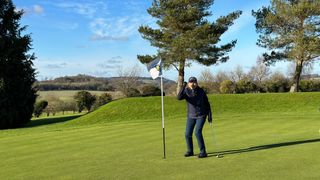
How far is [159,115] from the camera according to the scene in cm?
3453

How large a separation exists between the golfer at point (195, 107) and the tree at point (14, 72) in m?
27.0

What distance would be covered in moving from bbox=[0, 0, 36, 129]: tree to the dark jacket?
27.1 meters

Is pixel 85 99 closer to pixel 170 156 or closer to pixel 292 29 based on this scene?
pixel 292 29

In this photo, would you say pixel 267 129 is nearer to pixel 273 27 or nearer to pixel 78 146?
pixel 78 146

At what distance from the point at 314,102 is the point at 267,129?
20820 millimetres

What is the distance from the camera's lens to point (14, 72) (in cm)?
3675

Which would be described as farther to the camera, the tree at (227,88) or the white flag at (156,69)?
the tree at (227,88)

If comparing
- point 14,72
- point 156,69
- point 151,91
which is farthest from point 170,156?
point 151,91

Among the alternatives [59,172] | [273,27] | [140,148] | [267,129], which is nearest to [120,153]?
[140,148]

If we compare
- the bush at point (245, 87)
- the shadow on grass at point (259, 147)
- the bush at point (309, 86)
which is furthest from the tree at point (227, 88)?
the shadow on grass at point (259, 147)

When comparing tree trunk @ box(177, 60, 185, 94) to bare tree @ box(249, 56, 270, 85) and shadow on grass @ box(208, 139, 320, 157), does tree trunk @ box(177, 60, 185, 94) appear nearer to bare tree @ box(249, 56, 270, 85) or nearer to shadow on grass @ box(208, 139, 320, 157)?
shadow on grass @ box(208, 139, 320, 157)

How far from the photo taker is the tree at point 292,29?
137 feet

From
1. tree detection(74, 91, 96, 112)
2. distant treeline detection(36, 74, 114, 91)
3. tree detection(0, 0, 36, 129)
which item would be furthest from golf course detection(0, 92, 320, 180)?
distant treeline detection(36, 74, 114, 91)

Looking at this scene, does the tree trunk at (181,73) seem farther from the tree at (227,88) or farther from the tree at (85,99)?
the tree at (85,99)
